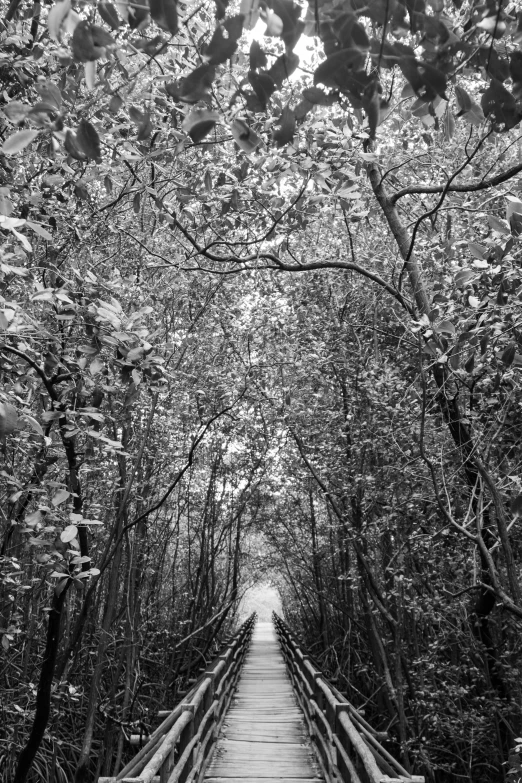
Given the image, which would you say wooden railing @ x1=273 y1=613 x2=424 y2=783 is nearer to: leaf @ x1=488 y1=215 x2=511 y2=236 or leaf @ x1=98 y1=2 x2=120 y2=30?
leaf @ x1=488 y1=215 x2=511 y2=236

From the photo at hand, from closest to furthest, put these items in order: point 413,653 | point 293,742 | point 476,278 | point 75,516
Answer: point 75,516
point 476,278
point 293,742
point 413,653

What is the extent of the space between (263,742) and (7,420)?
5707 millimetres

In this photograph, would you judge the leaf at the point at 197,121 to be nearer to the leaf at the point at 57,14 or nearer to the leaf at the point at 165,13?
the leaf at the point at 165,13

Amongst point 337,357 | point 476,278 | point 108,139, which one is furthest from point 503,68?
point 337,357

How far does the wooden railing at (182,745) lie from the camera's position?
3098 mm

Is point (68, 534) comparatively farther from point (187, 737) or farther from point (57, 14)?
point (187, 737)

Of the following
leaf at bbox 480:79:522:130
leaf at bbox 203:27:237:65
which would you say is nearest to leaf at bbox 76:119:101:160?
leaf at bbox 203:27:237:65

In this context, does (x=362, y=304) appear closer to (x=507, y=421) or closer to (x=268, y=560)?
(x=507, y=421)

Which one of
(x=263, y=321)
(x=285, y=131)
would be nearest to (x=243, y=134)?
(x=285, y=131)

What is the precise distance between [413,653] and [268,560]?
37.3ft

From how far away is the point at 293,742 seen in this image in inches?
261

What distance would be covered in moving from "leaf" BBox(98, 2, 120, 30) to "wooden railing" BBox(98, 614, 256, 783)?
2685 mm

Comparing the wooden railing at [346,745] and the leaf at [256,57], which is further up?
the leaf at [256,57]

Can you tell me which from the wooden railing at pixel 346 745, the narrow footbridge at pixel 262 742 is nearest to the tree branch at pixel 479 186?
the wooden railing at pixel 346 745
